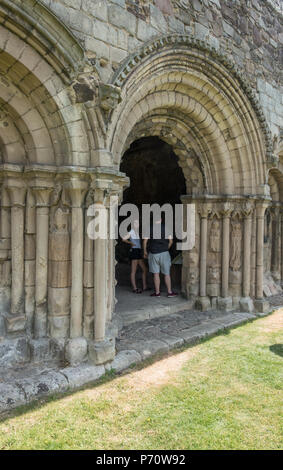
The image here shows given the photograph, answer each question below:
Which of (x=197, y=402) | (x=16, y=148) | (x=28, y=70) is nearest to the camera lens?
(x=197, y=402)

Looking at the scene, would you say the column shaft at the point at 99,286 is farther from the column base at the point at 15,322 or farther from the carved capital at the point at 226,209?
the carved capital at the point at 226,209

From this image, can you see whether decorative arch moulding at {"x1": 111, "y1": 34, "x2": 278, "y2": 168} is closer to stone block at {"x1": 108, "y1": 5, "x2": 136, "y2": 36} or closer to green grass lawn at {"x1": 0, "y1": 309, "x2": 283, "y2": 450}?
stone block at {"x1": 108, "y1": 5, "x2": 136, "y2": 36}

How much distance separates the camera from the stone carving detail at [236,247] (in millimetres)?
6043

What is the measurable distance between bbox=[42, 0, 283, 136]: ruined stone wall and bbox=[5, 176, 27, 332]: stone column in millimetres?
1619

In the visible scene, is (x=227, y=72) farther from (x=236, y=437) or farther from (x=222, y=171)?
(x=236, y=437)

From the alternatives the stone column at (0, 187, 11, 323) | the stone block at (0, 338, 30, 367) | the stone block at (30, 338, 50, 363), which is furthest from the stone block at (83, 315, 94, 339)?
the stone column at (0, 187, 11, 323)

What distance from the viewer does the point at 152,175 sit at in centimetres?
965

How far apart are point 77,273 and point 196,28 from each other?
13.4 ft

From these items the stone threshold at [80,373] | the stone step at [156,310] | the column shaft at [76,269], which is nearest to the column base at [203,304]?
the stone step at [156,310]

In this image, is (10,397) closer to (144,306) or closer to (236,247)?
(144,306)

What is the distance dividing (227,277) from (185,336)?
1832 mm

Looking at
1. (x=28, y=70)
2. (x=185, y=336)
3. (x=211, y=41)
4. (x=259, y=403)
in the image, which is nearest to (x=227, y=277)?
(x=185, y=336)

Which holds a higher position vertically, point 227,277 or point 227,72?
point 227,72

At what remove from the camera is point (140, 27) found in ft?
13.5
